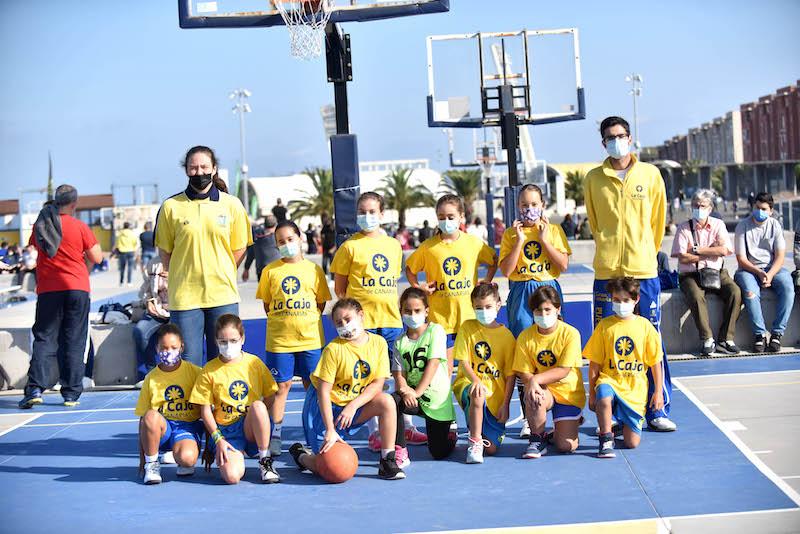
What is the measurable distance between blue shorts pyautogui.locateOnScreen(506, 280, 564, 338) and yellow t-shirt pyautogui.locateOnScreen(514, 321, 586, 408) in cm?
51

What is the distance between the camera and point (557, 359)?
734 cm

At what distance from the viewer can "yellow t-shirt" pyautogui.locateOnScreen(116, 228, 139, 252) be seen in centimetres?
2672

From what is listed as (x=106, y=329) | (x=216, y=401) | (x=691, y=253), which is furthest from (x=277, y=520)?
(x=691, y=253)

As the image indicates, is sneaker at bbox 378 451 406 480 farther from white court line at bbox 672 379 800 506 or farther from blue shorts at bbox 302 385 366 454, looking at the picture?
white court line at bbox 672 379 800 506

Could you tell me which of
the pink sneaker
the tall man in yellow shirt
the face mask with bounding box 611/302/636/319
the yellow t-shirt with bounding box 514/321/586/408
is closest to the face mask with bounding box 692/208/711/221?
the tall man in yellow shirt

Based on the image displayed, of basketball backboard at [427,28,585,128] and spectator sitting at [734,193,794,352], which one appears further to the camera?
basketball backboard at [427,28,585,128]

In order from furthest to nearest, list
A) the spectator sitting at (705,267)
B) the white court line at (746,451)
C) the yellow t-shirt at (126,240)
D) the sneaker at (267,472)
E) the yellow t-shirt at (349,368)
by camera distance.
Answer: the yellow t-shirt at (126,240) < the spectator sitting at (705,267) < the yellow t-shirt at (349,368) < the sneaker at (267,472) < the white court line at (746,451)

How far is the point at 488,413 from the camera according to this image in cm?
745

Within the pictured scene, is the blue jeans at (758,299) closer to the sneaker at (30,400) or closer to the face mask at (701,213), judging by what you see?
the face mask at (701,213)

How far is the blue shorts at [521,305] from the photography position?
7.91 meters

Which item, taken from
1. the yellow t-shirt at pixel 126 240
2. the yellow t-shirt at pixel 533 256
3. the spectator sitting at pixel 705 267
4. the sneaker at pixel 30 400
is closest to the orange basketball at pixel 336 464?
the yellow t-shirt at pixel 533 256

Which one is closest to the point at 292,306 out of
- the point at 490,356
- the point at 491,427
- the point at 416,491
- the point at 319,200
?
the point at 490,356

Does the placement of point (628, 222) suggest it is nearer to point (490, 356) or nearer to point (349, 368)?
point (490, 356)

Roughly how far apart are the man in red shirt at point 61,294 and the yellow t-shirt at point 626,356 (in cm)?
476
